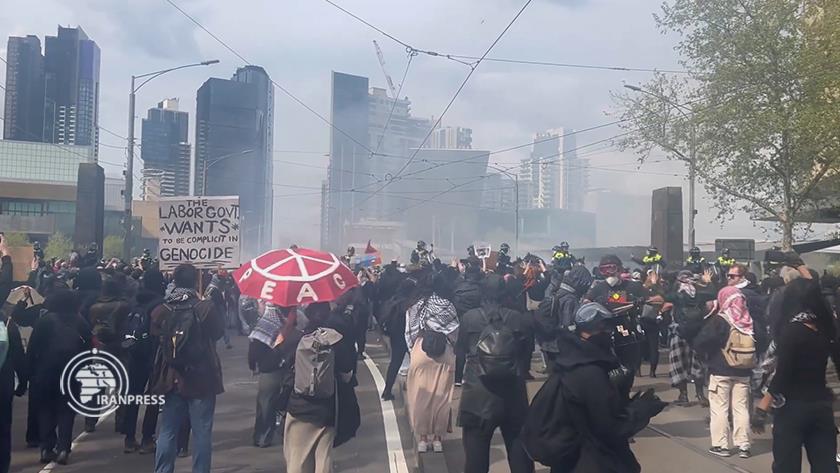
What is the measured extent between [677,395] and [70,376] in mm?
8085

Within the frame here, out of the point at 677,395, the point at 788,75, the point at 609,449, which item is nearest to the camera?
the point at 609,449

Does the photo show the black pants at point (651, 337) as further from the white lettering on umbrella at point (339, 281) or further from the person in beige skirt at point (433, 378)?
the white lettering on umbrella at point (339, 281)

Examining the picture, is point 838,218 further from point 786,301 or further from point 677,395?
point 786,301

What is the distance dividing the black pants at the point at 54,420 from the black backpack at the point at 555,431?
199 inches

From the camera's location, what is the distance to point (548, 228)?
102812mm

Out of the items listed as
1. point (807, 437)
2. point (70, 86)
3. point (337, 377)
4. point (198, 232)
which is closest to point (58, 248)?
point (70, 86)

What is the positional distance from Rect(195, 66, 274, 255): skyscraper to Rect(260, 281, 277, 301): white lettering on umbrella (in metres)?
71.1

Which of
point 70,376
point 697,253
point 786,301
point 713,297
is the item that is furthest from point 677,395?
point 70,376

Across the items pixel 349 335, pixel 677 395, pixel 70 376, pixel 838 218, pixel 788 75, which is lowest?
pixel 677 395

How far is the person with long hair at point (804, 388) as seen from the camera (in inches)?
200

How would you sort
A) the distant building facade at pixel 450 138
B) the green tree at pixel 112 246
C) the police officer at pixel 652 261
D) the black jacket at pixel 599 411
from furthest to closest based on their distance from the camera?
the distant building facade at pixel 450 138, the green tree at pixel 112 246, the police officer at pixel 652 261, the black jacket at pixel 599 411

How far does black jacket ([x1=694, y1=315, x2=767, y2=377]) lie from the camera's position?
7500 millimetres

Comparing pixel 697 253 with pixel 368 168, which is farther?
pixel 368 168

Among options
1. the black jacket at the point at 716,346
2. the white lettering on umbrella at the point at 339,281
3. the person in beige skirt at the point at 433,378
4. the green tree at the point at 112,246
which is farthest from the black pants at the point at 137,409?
the green tree at the point at 112,246
